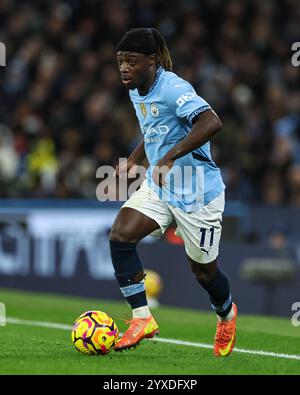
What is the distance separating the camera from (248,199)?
17016 mm

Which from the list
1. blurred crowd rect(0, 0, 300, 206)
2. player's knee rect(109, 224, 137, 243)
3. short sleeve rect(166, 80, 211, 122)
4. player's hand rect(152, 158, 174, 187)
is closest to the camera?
player's hand rect(152, 158, 174, 187)

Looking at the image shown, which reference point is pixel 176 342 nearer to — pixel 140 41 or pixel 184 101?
pixel 184 101

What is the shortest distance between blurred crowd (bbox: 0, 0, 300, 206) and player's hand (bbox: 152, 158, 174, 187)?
9.03 m

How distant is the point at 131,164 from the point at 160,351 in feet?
4.74

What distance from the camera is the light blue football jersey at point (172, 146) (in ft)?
25.8

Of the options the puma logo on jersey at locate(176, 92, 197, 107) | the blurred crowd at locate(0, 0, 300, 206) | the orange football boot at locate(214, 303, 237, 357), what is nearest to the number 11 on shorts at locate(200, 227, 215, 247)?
the orange football boot at locate(214, 303, 237, 357)

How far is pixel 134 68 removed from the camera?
791 cm

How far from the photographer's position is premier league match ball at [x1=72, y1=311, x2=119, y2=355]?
793cm

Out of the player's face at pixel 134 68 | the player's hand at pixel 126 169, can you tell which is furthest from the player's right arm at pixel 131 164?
the player's face at pixel 134 68

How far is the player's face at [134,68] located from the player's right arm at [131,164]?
26.9 inches

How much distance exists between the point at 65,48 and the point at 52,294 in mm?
5506

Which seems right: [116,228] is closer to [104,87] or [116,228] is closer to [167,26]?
[104,87]

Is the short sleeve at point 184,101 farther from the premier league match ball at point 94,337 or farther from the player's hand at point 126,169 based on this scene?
the premier league match ball at point 94,337

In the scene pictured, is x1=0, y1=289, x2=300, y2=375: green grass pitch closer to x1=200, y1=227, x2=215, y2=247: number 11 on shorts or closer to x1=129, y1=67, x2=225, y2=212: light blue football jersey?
x1=200, y1=227, x2=215, y2=247: number 11 on shorts
